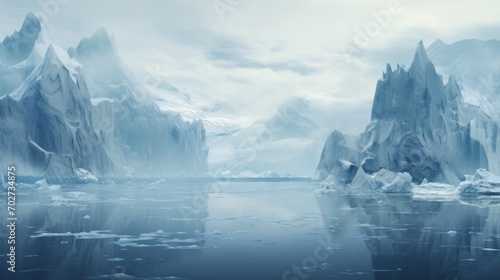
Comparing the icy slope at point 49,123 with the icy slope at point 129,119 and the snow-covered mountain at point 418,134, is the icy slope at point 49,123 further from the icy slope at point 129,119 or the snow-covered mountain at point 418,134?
the snow-covered mountain at point 418,134

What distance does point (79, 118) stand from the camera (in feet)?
191

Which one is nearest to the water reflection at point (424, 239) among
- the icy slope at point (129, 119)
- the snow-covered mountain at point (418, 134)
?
the snow-covered mountain at point (418, 134)

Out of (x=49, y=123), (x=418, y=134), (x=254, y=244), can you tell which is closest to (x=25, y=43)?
(x=49, y=123)

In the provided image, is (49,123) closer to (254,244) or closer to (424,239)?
(254,244)

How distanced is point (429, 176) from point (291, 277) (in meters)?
37.7

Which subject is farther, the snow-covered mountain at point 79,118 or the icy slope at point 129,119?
the icy slope at point 129,119

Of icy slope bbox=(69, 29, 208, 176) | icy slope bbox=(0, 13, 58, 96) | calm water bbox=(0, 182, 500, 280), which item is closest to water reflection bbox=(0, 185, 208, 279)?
calm water bbox=(0, 182, 500, 280)

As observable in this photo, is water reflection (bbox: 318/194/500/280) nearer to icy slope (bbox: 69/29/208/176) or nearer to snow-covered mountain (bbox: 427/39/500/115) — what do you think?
snow-covered mountain (bbox: 427/39/500/115)

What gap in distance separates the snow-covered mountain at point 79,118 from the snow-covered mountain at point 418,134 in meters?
28.5

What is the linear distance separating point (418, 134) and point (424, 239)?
31.9 metres

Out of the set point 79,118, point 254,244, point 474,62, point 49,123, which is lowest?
point 254,244

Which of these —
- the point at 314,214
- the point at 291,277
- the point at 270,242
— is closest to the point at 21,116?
the point at 314,214

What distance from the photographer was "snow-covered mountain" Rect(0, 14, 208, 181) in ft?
175

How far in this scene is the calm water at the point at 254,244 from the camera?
1201 cm
